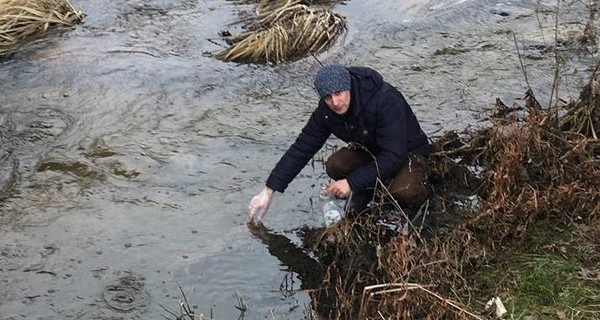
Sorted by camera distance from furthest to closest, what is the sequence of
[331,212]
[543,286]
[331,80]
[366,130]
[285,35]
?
[285,35]
[331,212]
[366,130]
[331,80]
[543,286]

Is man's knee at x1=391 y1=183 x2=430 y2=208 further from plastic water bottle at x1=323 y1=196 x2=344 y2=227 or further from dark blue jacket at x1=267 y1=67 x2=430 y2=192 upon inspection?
plastic water bottle at x1=323 y1=196 x2=344 y2=227

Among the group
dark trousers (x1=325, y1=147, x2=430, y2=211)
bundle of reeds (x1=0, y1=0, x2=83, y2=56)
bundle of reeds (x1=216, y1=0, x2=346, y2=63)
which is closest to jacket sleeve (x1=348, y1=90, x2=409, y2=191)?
dark trousers (x1=325, y1=147, x2=430, y2=211)

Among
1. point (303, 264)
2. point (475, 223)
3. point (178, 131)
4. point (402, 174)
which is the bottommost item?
point (303, 264)

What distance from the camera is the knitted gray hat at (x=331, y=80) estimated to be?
530cm

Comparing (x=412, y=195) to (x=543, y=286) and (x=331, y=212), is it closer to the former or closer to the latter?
(x=331, y=212)

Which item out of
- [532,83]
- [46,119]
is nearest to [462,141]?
[532,83]

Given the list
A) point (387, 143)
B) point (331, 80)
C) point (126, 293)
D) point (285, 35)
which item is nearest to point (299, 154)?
point (387, 143)

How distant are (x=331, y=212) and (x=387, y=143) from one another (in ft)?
2.77

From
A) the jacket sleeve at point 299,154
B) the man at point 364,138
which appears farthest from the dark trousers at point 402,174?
the jacket sleeve at point 299,154

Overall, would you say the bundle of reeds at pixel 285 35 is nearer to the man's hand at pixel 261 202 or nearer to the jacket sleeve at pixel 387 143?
the man's hand at pixel 261 202

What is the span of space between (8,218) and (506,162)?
4237 millimetres

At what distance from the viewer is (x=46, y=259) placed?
622 cm

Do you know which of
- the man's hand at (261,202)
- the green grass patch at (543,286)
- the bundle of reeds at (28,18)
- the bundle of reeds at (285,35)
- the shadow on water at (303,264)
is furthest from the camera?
the bundle of reeds at (28,18)

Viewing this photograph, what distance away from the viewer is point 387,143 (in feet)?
18.5
